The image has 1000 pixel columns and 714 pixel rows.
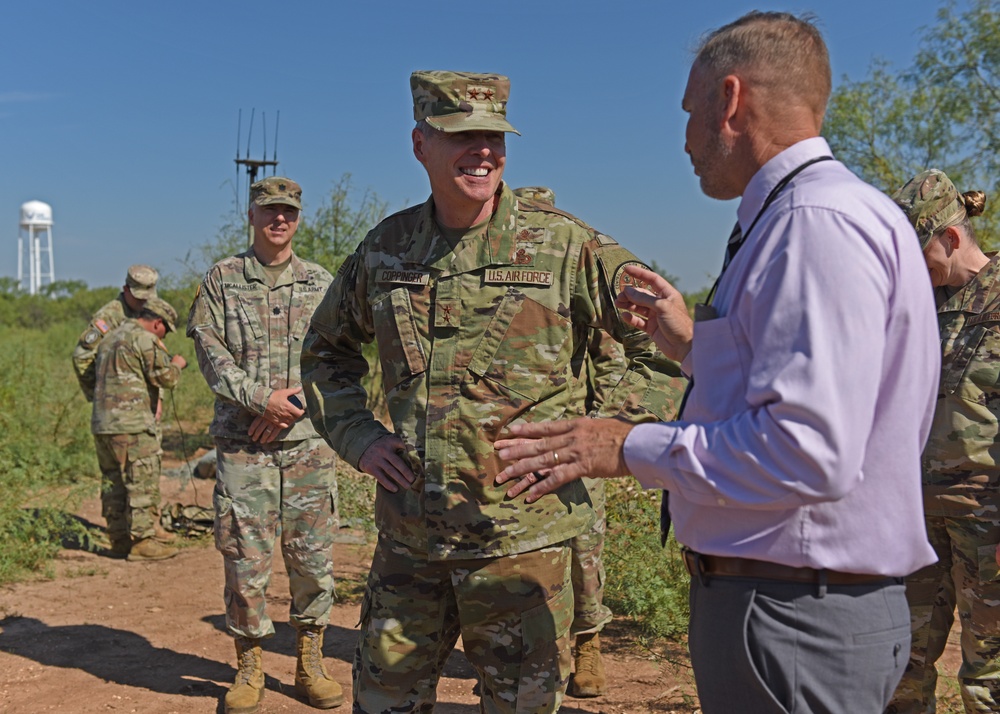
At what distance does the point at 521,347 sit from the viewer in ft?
10.3

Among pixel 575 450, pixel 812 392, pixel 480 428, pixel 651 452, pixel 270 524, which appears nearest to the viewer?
pixel 812 392

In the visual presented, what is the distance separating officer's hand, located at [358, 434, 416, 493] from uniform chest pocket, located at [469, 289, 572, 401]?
0.36 meters

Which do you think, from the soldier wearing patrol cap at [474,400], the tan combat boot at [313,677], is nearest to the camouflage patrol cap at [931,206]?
the soldier wearing patrol cap at [474,400]

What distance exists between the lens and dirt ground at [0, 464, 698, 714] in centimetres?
520

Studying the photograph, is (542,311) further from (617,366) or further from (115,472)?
(115,472)

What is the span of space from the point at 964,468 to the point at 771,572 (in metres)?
2.44

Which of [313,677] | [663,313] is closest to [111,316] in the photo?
[313,677]

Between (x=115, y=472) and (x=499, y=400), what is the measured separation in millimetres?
6878

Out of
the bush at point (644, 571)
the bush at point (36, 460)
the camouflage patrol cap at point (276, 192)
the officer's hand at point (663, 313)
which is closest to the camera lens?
the officer's hand at point (663, 313)

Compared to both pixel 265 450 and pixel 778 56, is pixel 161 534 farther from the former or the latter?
pixel 778 56

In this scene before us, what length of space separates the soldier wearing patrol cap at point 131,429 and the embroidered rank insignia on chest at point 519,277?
650 cm

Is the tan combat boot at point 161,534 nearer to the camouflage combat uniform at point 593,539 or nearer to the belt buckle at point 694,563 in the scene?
the camouflage combat uniform at point 593,539

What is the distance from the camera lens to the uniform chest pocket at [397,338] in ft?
10.4

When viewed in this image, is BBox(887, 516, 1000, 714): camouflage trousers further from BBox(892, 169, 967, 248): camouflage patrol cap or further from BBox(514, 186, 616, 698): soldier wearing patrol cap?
BBox(514, 186, 616, 698): soldier wearing patrol cap
